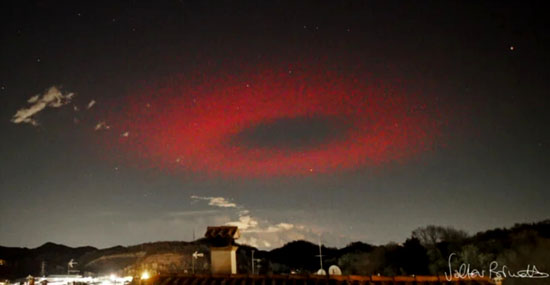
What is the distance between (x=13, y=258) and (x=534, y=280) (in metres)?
67.6

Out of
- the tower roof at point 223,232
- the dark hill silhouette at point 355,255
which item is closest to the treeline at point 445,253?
the dark hill silhouette at point 355,255

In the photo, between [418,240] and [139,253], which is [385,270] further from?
[139,253]

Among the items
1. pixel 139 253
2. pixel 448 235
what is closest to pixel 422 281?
pixel 448 235

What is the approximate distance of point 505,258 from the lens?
3036 centimetres

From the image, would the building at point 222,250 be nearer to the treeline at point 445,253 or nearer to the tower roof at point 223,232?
the tower roof at point 223,232

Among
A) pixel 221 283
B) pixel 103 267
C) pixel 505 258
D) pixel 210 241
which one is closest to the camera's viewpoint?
pixel 221 283
